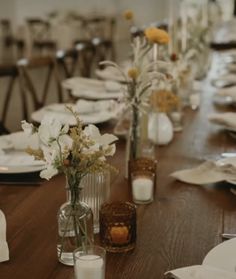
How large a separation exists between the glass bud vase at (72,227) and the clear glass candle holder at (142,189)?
357 mm

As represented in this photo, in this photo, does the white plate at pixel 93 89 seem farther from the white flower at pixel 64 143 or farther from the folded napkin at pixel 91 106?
the white flower at pixel 64 143

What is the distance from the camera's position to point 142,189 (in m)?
1.51

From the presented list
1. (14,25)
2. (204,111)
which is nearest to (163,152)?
(204,111)

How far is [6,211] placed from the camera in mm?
1466

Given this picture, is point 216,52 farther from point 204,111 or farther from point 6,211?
point 6,211

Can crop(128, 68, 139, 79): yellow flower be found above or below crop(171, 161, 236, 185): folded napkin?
above

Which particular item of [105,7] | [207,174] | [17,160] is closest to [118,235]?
[207,174]

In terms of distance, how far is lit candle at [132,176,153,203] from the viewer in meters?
1.51

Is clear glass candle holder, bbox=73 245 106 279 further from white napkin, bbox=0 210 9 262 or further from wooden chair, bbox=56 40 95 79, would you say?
wooden chair, bbox=56 40 95 79

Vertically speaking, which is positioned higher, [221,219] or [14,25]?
[14,25]

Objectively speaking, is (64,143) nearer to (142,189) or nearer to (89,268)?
(89,268)

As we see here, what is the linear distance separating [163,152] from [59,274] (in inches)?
39.5

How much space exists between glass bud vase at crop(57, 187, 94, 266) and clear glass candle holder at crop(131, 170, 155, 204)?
14.0 inches

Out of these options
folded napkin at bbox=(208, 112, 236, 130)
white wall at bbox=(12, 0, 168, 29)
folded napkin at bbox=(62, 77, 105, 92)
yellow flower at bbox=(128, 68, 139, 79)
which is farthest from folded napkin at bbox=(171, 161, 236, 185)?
white wall at bbox=(12, 0, 168, 29)
